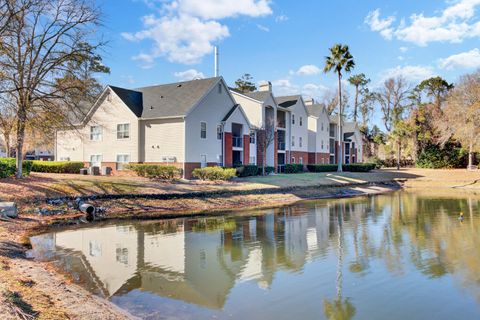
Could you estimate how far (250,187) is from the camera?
30812mm

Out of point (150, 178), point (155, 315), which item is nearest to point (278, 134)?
point (150, 178)

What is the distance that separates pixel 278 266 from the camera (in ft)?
38.5

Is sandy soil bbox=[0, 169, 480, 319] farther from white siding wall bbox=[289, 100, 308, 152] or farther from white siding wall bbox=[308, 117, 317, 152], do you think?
white siding wall bbox=[308, 117, 317, 152]

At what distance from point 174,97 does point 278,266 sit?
28140mm

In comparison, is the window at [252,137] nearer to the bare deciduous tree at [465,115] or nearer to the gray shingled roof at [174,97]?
the gray shingled roof at [174,97]

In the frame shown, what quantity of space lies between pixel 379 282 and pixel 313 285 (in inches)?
70.9

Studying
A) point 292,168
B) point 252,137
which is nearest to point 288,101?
point 292,168

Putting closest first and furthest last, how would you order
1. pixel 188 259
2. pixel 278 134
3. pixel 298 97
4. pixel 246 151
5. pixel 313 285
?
pixel 313 285, pixel 188 259, pixel 246 151, pixel 278 134, pixel 298 97

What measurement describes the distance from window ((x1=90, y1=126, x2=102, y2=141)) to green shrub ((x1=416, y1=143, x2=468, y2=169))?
5217 cm

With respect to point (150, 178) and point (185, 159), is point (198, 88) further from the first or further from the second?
point (150, 178)

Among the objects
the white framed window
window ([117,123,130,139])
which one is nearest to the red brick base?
window ([117,123,130,139])

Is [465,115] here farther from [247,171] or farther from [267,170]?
[247,171]

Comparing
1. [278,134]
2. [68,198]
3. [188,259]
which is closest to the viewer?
[188,259]

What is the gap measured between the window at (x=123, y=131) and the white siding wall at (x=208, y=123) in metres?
6.71
